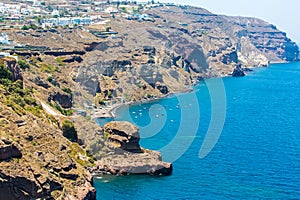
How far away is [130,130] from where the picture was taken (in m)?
80.9

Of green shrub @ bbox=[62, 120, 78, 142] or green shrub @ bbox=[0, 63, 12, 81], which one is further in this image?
green shrub @ bbox=[62, 120, 78, 142]

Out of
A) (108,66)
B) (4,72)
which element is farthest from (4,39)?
(4,72)

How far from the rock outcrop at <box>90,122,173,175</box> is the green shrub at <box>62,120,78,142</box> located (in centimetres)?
525

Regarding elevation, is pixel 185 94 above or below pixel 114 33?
below

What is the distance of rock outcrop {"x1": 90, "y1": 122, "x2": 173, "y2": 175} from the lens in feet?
246

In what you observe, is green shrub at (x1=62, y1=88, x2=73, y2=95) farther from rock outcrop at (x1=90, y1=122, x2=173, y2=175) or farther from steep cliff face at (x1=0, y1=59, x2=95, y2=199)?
steep cliff face at (x1=0, y1=59, x2=95, y2=199)

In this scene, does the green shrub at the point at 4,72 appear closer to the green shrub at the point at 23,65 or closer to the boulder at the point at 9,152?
the boulder at the point at 9,152

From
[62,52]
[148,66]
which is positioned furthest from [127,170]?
[148,66]

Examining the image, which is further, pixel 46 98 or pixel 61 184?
pixel 46 98

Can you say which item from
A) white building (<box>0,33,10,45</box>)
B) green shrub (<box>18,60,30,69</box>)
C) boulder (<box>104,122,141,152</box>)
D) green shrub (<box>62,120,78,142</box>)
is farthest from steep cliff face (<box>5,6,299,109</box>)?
boulder (<box>104,122,141,152</box>)

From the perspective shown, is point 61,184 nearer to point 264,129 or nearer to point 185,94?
point 264,129

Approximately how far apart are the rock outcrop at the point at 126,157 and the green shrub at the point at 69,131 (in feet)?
17.2

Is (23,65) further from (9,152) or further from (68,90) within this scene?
(9,152)

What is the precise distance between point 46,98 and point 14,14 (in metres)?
107
